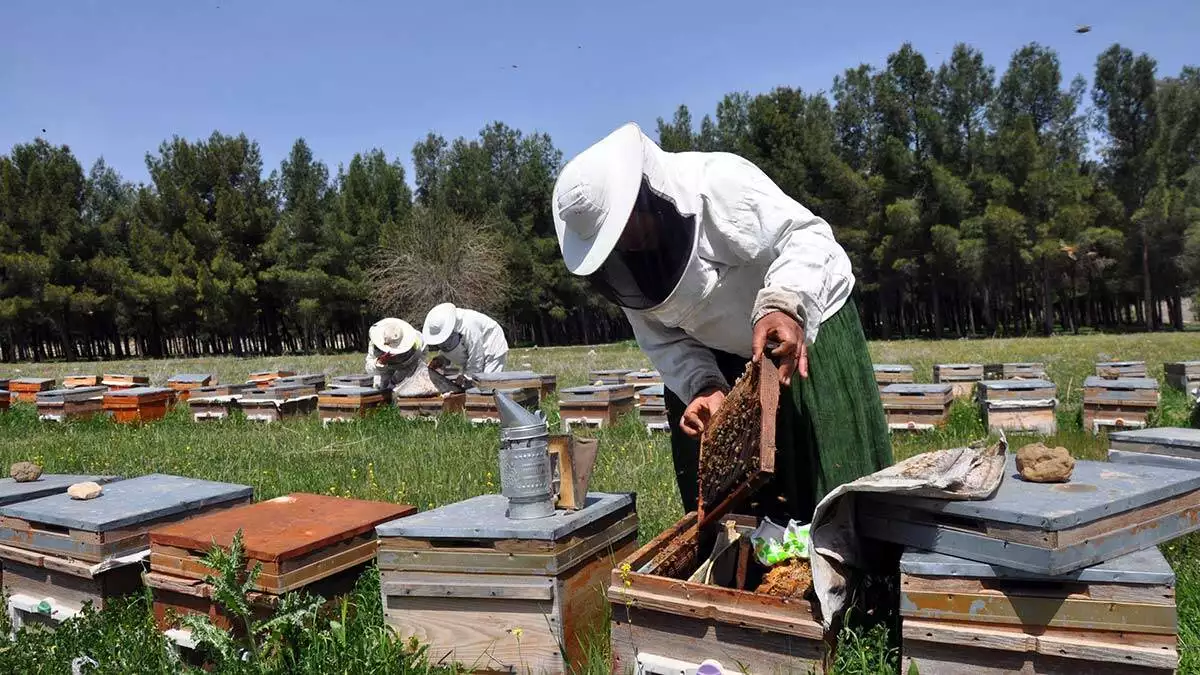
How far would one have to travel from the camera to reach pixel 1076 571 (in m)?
1.88

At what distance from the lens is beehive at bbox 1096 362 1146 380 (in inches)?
335

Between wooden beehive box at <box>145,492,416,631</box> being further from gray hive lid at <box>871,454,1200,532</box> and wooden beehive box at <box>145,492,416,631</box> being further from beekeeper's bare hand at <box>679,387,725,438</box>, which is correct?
gray hive lid at <box>871,454,1200,532</box>

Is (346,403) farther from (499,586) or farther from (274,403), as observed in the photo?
(499,586)

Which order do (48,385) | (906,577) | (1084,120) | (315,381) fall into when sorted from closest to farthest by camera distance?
(906,577) < (315,381) < (48,385) < (1084,120)

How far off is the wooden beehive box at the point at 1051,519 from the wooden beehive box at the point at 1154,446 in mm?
1450

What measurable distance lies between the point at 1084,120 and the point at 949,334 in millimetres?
10934

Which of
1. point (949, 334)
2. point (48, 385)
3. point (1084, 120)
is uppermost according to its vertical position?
point (1084, 120)

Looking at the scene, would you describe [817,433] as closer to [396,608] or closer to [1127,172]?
[396,608]

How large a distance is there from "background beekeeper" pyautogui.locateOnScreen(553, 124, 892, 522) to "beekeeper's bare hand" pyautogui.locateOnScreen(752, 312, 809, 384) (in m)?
0.05

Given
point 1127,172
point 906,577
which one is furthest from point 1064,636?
point 1127,172

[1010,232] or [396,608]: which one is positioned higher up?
[1010,232]

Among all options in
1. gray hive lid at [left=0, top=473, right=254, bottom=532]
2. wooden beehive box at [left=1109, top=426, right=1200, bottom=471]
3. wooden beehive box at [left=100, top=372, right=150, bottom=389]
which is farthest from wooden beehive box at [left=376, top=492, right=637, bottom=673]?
wooden beehive box at [left=100, top=372, right=150, bottom=389]

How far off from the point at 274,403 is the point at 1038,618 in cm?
966

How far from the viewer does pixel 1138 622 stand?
1.84 meters
